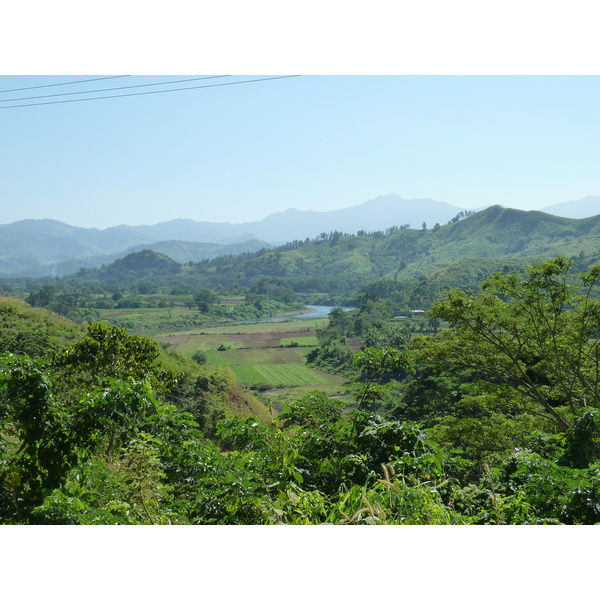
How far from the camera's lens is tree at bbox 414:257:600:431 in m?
6.27

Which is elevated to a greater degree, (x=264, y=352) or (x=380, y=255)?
(x=380, y=255)

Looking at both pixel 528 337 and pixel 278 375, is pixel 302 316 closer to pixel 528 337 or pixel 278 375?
pixel 278 375

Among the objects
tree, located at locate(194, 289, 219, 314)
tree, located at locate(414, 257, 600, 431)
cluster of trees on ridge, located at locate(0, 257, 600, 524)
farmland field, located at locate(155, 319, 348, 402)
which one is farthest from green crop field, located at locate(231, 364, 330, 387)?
cluster of trees on ridge, located at locate(0, 257, 600, 524)

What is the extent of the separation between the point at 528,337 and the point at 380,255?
289 ft

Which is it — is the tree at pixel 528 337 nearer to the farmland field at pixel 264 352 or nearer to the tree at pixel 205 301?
the farmland field at pixel 264 352

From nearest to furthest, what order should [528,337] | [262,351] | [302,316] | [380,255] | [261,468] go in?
[261,468] < [528,337] < [262,351] < [302,316] < [380,255]

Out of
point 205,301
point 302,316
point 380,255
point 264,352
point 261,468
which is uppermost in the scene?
point 380,255

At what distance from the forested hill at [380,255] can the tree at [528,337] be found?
59.0 meters

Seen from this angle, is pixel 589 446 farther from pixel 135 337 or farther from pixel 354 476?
pixel 135 337

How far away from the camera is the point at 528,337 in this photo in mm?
6758

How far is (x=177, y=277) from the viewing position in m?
86.4

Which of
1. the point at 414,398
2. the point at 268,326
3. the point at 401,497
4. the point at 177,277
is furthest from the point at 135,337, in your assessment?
the point at 177,277

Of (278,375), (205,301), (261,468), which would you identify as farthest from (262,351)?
(261,468)

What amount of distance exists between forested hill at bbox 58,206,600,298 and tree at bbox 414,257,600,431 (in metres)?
59.0
